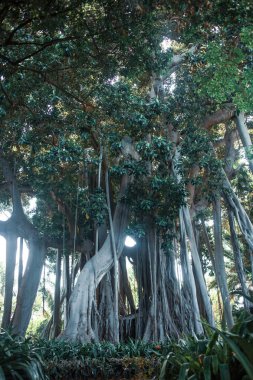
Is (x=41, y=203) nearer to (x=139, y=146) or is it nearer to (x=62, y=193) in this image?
(x=62, y=193)

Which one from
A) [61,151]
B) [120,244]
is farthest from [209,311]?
[61,151]

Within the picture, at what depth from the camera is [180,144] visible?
26.7ft

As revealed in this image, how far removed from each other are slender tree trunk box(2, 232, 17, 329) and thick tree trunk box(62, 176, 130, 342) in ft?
6.65

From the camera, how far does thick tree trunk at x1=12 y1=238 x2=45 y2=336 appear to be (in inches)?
320

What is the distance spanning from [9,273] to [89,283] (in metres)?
2.64

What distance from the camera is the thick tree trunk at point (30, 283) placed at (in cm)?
812

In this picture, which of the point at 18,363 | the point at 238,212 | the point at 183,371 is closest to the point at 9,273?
the point at 238,212

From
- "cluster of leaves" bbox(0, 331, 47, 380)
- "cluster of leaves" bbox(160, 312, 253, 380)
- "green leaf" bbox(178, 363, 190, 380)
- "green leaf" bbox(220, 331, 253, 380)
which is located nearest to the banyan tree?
"cluster of leaves" bbox(160, 312, 253, 380)

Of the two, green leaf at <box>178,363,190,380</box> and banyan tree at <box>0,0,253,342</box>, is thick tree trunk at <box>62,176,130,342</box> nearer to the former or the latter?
banyan tree at <box>0,0,253,342</box>

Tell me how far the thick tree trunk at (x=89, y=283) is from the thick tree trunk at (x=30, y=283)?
1.44m

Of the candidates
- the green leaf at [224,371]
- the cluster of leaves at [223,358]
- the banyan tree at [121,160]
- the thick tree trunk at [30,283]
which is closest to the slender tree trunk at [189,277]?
the banyan tree at [121,160]

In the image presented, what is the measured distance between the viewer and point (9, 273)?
9.09 m

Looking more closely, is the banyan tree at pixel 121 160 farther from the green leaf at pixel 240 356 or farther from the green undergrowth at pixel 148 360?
the green leaf at pixel 240 356

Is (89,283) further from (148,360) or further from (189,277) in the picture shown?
(148,360)
